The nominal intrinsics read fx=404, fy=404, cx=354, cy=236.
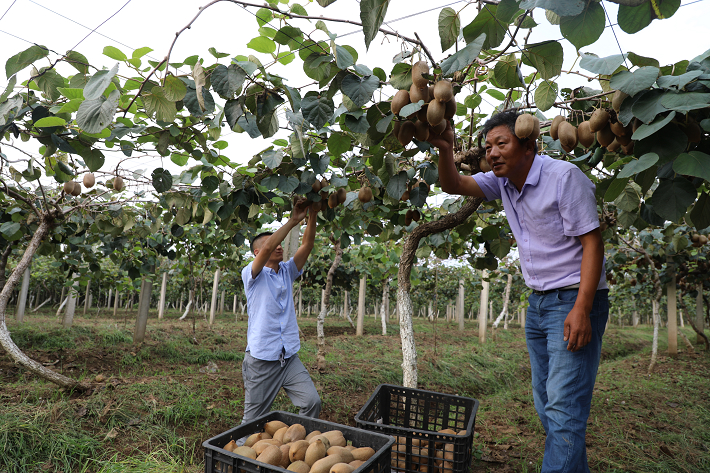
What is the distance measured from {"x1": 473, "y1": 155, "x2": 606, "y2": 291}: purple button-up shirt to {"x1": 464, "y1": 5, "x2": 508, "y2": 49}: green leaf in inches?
23.8

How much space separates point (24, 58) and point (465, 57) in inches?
69.7

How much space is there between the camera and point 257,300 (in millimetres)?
2949

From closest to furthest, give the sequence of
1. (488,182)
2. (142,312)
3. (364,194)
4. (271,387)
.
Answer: (488,182), (364,194), (271,387), (142,312)

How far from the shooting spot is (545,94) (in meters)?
1.81

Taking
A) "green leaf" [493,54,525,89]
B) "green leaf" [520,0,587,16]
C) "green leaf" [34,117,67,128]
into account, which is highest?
"green leaf" [493,54,525,89]

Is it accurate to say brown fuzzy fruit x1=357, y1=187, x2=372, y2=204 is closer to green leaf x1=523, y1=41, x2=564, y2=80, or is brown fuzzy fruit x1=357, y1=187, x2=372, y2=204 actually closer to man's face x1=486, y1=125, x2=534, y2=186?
man's face x1=486, y1=125, x2=534, y2=186

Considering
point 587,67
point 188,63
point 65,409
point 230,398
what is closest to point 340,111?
point 188,63

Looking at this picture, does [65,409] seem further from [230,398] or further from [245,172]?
[245,172]

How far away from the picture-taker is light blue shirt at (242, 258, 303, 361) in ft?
9.18

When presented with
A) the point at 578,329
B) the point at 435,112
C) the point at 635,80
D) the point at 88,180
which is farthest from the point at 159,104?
the point at 88,180

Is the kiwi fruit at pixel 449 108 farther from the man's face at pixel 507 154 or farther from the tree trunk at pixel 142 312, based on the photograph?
the tree trunk at pixel 142 312

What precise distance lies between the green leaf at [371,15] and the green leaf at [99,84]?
829mm

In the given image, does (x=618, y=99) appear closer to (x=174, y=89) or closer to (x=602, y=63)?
(x=602, y=63)

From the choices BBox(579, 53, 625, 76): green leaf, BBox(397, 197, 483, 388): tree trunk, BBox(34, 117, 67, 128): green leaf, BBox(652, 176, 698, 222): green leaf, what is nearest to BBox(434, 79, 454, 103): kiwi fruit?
BBox(579, 53, 625, 76): green leaf
